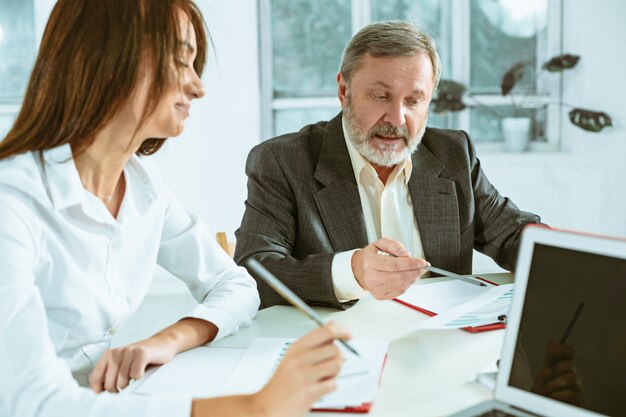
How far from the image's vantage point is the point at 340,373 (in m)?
1.04

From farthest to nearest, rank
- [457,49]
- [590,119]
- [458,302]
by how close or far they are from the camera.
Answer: [457,49] → [590,119] → [458,302]

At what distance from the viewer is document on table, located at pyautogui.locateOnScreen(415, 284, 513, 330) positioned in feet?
Answer: 4.38

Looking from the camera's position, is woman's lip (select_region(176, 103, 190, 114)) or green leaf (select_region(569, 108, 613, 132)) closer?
woman's lip (select_region(176, 103, 190, 114))

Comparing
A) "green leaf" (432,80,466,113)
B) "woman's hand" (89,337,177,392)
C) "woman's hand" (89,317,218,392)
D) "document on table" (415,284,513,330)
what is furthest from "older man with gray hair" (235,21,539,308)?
"green leaf" (432,80,466,113)

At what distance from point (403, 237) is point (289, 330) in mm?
692

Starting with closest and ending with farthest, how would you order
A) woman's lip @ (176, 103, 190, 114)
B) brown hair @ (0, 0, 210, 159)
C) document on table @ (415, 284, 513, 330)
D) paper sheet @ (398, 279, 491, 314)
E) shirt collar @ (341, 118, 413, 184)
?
brown hair @ (0, 0, 210, 159) < woman's lip @ (176, 103, 190, 114) < document on table @ (415, 284, 513, 330) < paper sheet @ (398, 279, 491, 314) < shirt collar @ (341, 118, 413, 184)

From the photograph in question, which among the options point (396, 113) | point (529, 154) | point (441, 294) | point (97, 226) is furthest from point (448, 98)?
point (97, 226)

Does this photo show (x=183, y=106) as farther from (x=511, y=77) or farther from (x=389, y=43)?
(x=511, y=77)

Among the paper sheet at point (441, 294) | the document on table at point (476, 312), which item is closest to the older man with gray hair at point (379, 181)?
the paper sheet at point (441, 294)

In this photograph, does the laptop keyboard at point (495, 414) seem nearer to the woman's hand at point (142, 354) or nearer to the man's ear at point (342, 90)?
the woman's hand at point (142, 354)

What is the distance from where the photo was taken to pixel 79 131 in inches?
41.8

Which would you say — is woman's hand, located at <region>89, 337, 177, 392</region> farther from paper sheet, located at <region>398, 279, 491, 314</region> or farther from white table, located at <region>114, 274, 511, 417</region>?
paper sheet, located at <region>398, 279, 491, 314</region>

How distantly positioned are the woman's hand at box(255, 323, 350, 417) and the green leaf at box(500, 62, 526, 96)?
348cm

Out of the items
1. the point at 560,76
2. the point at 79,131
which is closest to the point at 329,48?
the point at 560,76
